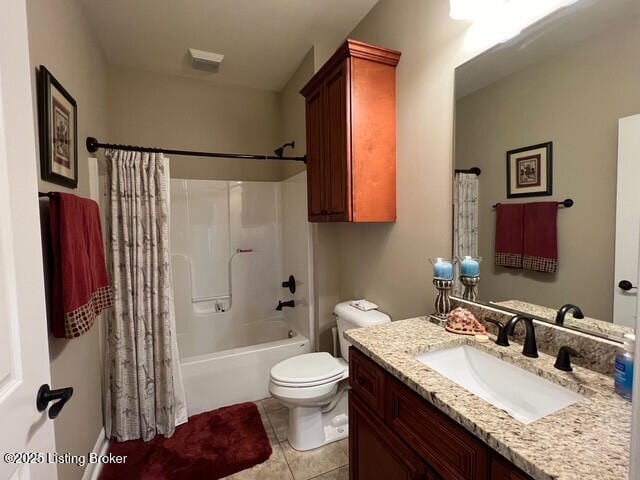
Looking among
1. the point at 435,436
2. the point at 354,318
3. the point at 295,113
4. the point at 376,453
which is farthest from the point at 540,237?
the point at 295,113

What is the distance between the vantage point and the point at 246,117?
307cm

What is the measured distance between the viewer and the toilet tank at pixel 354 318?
178cm

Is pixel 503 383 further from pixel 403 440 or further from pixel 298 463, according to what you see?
pixel 298 463

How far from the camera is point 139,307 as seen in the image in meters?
1.87

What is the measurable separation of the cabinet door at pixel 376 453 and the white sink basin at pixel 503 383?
29cm

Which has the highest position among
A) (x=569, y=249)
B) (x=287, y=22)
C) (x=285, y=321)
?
(x=287, y=22)

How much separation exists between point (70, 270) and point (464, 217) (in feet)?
5.42

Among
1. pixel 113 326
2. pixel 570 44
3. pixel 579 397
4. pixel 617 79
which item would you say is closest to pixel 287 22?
pixel 570 44

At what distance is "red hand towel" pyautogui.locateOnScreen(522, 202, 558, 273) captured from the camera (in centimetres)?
105

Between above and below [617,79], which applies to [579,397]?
below

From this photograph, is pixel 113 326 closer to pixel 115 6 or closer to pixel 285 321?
pixel 285 321

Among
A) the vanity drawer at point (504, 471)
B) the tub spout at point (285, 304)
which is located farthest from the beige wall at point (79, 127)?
the vanity drawer at point (504, 471)

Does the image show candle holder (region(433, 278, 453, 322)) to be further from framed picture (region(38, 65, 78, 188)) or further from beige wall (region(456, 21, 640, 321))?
framed picture (region(38, 65, 78, 188))

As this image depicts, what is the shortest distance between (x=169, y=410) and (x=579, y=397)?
2.10m
